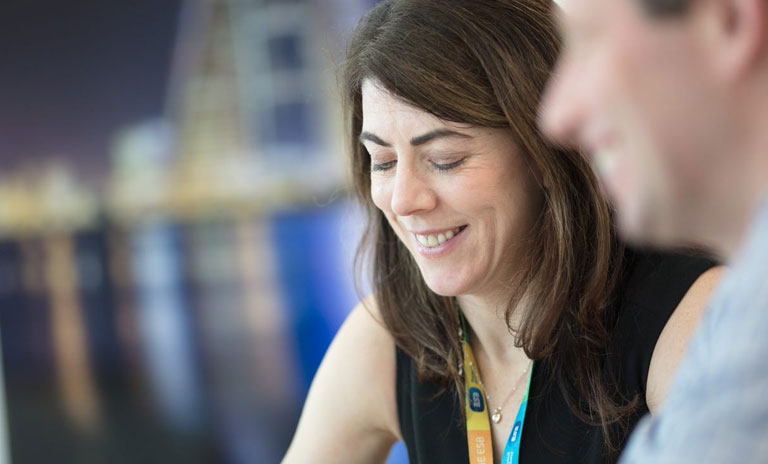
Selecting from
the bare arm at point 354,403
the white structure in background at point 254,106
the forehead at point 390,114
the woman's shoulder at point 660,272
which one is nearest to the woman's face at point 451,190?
the forehead at point 390,114

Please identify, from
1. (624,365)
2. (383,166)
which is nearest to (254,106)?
(383,166)

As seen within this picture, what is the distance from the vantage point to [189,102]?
4.40 metres

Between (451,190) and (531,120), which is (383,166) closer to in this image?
(451,190)

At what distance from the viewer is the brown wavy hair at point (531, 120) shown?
139cm

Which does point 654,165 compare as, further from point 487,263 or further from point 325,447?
point 325,447

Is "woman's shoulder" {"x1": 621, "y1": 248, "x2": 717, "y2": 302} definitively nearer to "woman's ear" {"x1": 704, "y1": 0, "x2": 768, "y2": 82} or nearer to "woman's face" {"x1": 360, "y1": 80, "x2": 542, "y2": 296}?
"woman's face" {"x1": 360, "y1": 80, "x2": 542, "y2": 296}

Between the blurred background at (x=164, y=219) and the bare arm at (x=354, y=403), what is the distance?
2590 millimetres

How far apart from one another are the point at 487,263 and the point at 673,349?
0.30 metres

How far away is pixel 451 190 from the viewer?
4.61ft

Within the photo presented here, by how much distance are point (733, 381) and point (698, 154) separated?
0.47 feet

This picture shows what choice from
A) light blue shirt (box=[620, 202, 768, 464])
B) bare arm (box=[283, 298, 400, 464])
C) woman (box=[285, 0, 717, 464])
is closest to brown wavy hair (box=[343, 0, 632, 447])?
woman (box=[285, 0, 717, 464])

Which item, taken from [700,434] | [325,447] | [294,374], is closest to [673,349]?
[325,447]

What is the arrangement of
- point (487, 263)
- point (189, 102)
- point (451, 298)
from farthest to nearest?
1. point (189, 102)
2. point (451, 298)
3. point (487, 263)

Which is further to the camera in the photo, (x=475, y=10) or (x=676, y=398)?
(x=475, y=10)
